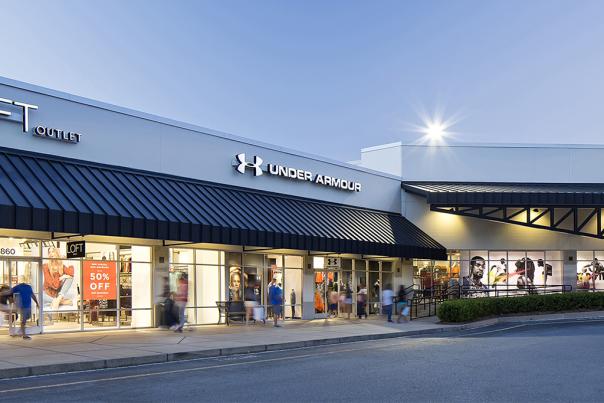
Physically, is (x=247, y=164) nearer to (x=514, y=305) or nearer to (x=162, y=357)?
(x=162, y=357)

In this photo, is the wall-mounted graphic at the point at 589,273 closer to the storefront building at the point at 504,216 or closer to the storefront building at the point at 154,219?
the storefront building at the point at 504,216

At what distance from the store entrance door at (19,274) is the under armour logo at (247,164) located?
854cm

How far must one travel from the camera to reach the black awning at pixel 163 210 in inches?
685

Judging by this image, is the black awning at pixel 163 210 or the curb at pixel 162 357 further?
the black awning at pixel 163 210

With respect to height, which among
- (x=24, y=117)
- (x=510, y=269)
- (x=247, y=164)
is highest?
(x=24, y=117)

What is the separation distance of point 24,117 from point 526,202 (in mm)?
23158

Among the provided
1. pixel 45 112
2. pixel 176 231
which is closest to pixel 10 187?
pixel 45 112

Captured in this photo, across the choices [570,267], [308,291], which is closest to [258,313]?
[308,291]

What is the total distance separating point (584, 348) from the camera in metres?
16.7

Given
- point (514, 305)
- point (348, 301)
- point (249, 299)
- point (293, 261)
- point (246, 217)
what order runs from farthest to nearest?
point (348, 301) → point (514, 305) → point (293, 261) → point (249, 299) → point (246, 217)

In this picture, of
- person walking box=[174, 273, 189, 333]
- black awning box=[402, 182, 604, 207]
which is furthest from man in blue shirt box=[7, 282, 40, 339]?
black awning box=[402, 182, 604, 207]

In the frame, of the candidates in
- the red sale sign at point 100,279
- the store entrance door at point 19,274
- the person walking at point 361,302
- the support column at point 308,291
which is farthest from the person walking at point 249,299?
the store entrance door at point 19,274

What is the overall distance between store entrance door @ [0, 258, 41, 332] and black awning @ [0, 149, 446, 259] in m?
2.63

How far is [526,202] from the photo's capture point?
1303 inches
